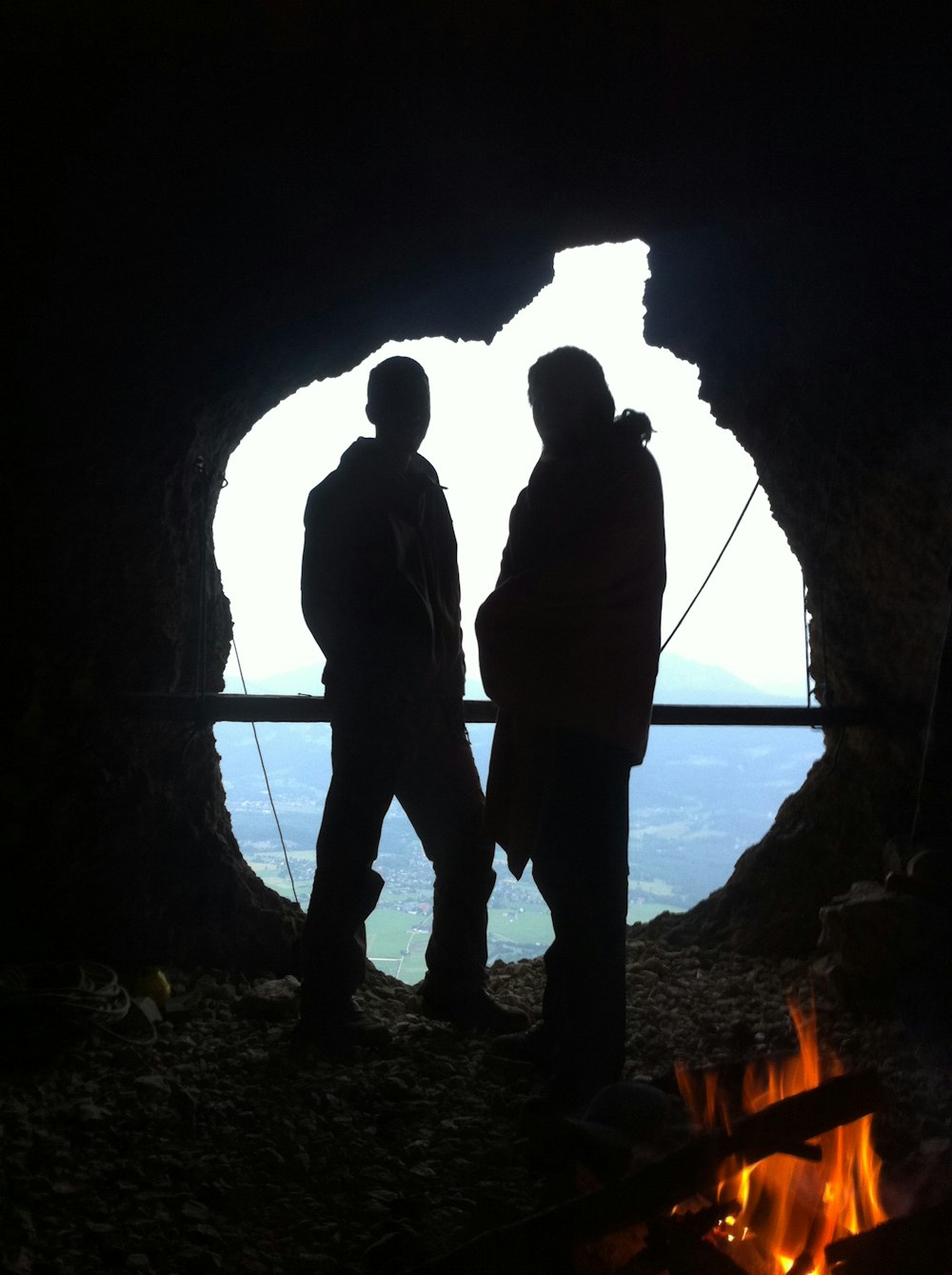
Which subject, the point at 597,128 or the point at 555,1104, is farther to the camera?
the point at 597,128

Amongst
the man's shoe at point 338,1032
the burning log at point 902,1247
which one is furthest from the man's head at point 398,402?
the burning log at point 902,1247

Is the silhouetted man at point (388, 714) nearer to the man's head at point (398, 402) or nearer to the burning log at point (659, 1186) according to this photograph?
the man's head at point (398, 402)

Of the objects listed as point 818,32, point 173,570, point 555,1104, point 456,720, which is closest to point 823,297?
point 818,32

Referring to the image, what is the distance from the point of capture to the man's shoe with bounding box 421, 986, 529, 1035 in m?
3.01

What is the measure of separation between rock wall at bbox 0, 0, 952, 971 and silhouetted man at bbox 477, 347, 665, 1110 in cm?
149

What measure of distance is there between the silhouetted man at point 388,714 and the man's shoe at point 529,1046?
276mm

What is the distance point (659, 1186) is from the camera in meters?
1.42

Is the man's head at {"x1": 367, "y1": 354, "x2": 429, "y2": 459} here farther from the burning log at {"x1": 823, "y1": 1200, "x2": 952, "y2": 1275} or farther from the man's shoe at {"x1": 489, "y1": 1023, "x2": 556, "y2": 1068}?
the burning log at {"x1": 823, "y1": 1200, "x2": 952, "y2": 1275}

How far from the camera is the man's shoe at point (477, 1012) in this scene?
3012 millimetres

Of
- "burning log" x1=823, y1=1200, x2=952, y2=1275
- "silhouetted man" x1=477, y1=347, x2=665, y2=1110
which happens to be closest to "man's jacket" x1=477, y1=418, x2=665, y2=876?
"silhouetted man" x1=477, y1=347, x2=665, y2=1110

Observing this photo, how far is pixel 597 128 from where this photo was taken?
3.32 m

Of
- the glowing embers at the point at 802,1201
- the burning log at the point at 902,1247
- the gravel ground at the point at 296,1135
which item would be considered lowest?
the gravel ground at the point at 296,1135

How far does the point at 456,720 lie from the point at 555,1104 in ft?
4.28

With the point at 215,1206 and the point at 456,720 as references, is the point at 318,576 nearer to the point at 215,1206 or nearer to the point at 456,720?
the point at 456,720
